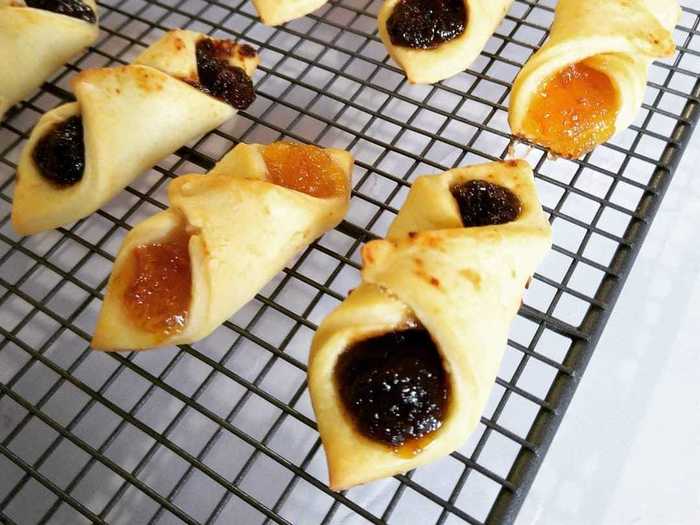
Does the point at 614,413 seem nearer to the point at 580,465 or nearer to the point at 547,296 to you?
the point at 580,465

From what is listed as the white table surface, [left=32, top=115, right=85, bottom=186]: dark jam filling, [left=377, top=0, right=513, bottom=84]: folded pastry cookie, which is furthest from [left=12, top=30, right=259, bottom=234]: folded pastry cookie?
the white table surface

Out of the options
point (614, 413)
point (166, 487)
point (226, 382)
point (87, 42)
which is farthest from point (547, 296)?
point (87, 42)

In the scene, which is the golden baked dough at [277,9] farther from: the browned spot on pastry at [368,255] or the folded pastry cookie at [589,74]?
the browned spot on pastry at [368,255]

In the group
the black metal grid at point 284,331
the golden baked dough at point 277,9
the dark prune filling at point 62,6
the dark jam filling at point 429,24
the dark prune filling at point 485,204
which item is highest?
the dark prune filling at point 62,6

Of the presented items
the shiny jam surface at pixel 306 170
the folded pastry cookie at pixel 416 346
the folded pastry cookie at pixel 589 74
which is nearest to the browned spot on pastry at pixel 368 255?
the folded pastry cookie at pixel 416 346

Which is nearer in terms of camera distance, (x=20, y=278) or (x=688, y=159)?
(x=20, y=278)

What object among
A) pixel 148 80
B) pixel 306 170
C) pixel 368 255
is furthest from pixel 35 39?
pixel 368 255

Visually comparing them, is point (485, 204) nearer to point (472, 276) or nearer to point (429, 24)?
point (472, 276)

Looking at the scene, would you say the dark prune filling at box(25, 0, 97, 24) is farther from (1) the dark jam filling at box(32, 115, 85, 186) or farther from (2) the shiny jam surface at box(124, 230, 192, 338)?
(2) the shiny jam surface at box(124, 230, 192, 338)

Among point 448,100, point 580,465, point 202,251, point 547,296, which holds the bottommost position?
point 580,465
